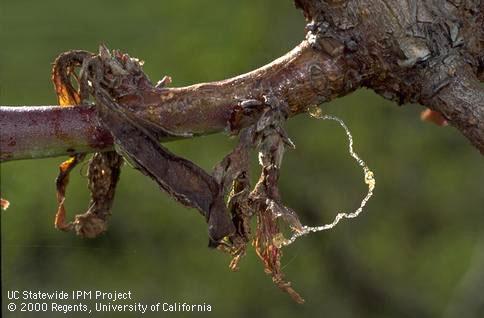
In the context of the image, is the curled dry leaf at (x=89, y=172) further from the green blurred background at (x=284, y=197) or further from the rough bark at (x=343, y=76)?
the green blurred background at (x=284, y=197)

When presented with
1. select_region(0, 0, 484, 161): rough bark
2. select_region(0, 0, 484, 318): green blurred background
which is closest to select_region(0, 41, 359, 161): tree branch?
select_region(0, 0, 484, 161): rough bark

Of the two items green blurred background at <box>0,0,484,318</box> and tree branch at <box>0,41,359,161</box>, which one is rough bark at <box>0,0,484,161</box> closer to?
tree branch at <box>0,41,359,161</box>

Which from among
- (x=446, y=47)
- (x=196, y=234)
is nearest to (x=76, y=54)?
(x=446, y=47)

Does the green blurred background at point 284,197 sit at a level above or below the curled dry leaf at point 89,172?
above

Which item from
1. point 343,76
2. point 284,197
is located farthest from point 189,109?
point 284,197

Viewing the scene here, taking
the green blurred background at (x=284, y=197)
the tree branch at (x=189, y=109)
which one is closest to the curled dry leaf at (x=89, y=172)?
the tree branch at (x=189, y=109)

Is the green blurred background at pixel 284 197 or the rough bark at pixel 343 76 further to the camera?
the green blurred background at pixel 284 197

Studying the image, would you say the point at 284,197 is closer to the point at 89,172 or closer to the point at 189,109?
the point at 89,172

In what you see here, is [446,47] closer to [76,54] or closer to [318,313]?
[76,54]
